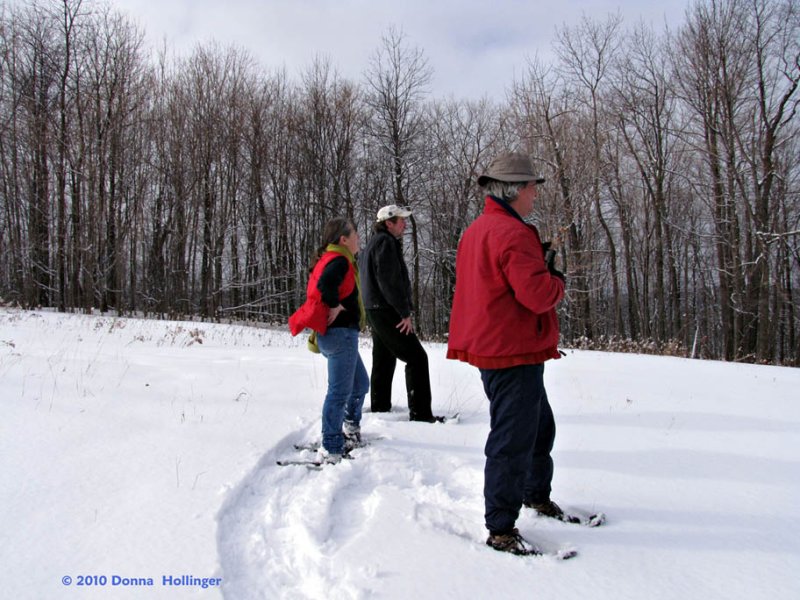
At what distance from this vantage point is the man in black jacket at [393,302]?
4.46 metres

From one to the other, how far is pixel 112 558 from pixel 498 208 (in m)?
2.44

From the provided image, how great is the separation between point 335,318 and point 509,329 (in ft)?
5.00

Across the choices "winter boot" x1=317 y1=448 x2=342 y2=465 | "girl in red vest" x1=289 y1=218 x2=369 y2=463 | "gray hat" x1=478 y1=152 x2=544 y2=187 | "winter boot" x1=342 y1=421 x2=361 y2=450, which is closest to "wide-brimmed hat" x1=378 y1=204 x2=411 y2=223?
"girl in red vest" x1=289 y1=218 x2=369 y2=463

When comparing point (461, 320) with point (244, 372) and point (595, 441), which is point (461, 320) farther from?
point (244, 372)

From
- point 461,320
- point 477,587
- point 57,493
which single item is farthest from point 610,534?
point 57,493

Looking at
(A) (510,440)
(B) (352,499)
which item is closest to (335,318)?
(B) (352,499)

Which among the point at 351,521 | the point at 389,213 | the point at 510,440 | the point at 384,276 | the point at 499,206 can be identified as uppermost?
the point at 389,213

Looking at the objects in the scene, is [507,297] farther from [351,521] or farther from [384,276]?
[384,276]

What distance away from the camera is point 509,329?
2465mm

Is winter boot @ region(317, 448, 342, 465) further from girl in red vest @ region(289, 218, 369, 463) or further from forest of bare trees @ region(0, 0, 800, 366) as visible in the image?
forest of bare trees @ region(0, 0, 800, 366)

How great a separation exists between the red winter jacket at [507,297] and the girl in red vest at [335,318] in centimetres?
124

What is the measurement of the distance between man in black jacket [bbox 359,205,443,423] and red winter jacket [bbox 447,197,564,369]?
188cm

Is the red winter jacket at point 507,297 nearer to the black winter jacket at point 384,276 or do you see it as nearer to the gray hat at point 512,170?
the gray hat at point 512,170

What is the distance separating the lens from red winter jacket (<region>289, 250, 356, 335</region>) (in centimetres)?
352
